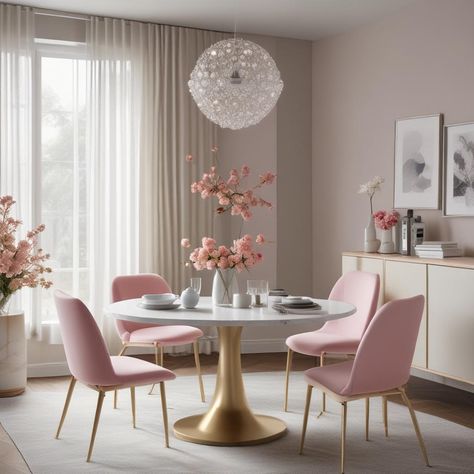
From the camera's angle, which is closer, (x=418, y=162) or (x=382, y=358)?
(x=382, y=358)

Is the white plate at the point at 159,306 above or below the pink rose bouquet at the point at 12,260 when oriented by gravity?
below

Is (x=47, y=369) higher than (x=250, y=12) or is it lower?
lower

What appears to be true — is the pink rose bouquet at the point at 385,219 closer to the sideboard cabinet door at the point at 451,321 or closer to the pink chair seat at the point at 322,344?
the sideboard cabinet door at the point at 451,321

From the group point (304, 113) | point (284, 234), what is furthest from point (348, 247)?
point (304, 113)

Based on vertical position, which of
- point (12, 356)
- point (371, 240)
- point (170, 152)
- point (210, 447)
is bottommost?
point (210, 447)

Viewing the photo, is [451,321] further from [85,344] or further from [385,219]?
[85,344]

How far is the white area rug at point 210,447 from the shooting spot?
3.65 meters

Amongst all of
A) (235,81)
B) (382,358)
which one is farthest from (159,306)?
(235,81)

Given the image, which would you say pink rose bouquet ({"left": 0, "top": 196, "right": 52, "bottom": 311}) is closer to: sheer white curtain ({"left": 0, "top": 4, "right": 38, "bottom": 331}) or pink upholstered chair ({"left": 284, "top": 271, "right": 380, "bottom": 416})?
sheer white curtain ({"left": 0, "top": 4, "right": 38, "bottom": 331})

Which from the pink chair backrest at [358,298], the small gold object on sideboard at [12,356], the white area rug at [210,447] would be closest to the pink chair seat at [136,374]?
the white area rug at [210,447]

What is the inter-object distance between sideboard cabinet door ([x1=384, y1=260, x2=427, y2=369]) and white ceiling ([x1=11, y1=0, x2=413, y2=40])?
1923 millimetres

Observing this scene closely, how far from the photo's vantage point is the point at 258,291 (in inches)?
158

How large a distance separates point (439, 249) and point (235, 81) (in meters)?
1.71

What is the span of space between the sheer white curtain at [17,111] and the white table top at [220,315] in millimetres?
1909
